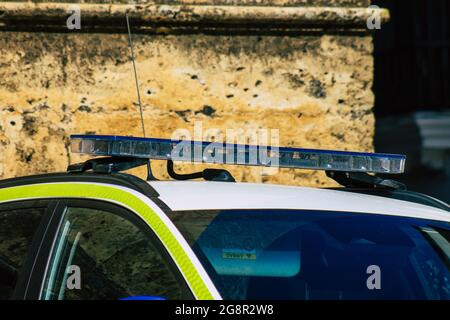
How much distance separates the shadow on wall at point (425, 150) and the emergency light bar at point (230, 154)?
602cm

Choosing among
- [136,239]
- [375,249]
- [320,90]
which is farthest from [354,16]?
[136,239]

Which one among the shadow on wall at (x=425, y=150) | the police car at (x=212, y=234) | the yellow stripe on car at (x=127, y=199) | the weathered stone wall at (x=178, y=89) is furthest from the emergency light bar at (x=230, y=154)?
the shadow on wall at (x=425, y=150)

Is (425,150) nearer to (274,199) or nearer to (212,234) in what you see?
(274,199)

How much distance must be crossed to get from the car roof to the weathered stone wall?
10.9ft

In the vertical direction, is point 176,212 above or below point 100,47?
below

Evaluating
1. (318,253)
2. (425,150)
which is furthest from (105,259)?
(425,150)

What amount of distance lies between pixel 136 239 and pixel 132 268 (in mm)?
84

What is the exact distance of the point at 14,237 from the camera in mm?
3297

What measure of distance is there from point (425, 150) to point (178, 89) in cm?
355

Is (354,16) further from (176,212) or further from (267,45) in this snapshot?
(176,212)

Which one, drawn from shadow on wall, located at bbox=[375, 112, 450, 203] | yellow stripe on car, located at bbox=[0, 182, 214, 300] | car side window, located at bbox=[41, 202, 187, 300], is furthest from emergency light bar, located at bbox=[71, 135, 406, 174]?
shadow on wall, located at bbox=[375, 112, 450, 203]

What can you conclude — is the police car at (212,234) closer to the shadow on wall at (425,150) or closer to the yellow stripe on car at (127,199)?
the yellow stripe on car at (127,199)
